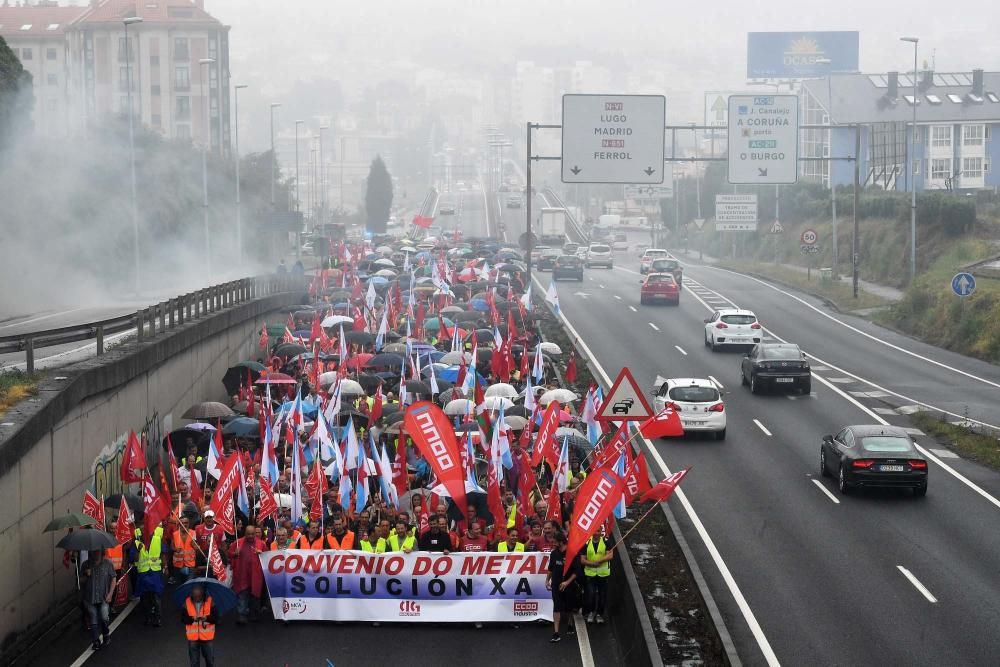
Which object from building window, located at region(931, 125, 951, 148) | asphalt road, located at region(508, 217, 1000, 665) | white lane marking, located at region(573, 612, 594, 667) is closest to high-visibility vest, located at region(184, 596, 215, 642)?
white lane marking, located at region(573, 612, 594, 667)

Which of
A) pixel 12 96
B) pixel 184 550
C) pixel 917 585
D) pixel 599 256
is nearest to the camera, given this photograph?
pixel 184 550

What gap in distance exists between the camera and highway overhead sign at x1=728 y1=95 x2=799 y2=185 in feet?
161

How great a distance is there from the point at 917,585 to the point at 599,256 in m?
66.0

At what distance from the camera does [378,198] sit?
5969 inches

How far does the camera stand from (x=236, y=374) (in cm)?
3362

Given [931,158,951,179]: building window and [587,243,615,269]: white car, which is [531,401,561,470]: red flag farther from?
[931,158,951,179]: building window

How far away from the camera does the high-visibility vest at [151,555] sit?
1789 centimetres

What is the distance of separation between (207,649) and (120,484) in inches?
332

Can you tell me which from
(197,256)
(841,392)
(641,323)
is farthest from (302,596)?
(197,256)

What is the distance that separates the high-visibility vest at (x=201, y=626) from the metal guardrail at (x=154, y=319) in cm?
721

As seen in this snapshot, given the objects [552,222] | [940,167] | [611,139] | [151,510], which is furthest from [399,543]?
[552,222]

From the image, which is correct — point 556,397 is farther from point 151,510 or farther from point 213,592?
point 213,592

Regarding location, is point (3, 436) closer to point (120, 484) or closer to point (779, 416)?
point (120, 484)

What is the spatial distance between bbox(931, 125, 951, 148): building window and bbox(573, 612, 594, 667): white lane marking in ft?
293
